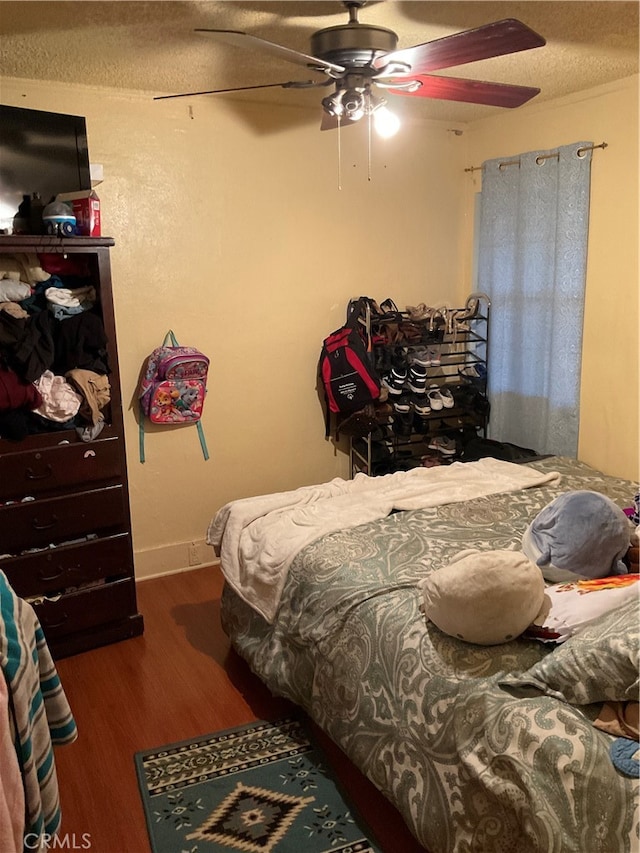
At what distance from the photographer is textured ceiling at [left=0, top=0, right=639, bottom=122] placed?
2.25 metres

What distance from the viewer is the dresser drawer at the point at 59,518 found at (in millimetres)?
2744

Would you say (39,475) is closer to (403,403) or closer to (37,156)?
(37,156)

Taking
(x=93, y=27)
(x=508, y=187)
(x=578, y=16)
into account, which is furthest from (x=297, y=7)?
(x=508, y=187)

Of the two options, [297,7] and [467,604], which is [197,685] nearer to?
[467,604]

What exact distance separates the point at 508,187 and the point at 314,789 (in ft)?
10.3

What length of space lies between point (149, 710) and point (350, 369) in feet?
6.54

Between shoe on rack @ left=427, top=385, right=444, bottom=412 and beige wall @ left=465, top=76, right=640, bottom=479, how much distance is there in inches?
30.5

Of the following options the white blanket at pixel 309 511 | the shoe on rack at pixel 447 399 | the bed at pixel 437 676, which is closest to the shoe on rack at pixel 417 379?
the shoe on rack at pixel 447 399

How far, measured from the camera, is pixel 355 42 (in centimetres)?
210

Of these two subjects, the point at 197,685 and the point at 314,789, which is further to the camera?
the point at 197,685

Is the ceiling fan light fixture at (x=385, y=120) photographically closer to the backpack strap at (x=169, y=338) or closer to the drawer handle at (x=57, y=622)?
the backpack strap at (x=169, y=338)

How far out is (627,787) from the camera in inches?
53.7

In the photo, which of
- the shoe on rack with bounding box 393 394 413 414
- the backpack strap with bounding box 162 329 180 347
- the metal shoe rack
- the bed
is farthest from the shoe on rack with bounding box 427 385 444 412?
the backpack strap with bounding box 162 329 180 347

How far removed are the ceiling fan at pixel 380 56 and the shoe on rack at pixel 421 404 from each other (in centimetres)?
179
